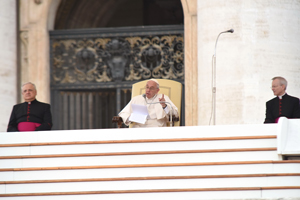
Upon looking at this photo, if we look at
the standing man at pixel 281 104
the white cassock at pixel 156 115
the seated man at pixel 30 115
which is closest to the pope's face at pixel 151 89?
the white cassock at pixel 156 115

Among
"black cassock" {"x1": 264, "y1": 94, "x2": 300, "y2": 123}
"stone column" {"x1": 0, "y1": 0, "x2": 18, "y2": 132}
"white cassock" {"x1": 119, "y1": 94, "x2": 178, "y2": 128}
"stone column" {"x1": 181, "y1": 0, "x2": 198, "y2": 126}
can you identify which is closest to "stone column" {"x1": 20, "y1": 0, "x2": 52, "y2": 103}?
"stone column" {"x1": 0, "y1": 0, "x2": 18, "y2": 132}

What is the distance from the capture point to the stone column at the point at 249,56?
9.48m

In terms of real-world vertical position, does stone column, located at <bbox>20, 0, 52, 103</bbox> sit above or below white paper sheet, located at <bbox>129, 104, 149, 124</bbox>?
above

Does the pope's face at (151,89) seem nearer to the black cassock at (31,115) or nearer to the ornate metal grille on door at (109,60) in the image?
the black cassock at (31,115)

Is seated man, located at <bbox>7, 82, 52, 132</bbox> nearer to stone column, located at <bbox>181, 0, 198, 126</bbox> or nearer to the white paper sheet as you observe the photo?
the white paper sheet

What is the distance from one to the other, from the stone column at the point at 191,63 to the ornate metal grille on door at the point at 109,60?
48 cm

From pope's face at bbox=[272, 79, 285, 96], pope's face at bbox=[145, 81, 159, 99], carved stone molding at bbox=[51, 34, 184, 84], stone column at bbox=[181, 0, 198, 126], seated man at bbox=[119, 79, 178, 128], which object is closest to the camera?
pope's face at bbox=[272, 79, 285, 96]

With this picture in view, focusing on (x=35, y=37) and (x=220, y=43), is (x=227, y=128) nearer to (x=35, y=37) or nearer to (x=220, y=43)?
(x=220, y=43)

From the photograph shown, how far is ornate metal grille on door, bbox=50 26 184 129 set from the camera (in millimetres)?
11258

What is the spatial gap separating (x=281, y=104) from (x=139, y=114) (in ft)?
5.62

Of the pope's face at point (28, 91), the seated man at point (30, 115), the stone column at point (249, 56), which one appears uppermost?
the stone column at point (249, 56)

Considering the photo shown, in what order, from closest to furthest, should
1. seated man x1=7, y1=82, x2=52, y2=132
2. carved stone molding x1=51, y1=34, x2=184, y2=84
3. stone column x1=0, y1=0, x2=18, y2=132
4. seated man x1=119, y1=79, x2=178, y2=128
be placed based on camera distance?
seated man x1=7, y1=82, x2=52, y2=132, seated man x1=119, y1=79, x2=178, y2=128, stone column x1=0, y1=0, x2=18, y2=132, carved stone molding x1=51, y1=34, x2=184, y2=84

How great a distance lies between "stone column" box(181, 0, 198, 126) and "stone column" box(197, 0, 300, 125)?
0.68 metres

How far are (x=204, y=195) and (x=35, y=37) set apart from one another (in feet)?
18.9
